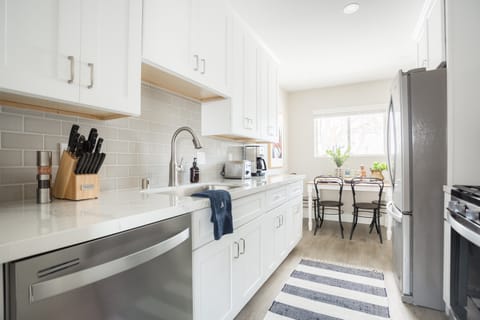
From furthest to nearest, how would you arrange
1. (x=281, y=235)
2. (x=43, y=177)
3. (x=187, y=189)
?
(x=281, y=235)
(x=187, y=189)
(x=43, y=177)

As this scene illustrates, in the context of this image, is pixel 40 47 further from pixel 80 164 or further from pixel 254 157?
pixel 254 157

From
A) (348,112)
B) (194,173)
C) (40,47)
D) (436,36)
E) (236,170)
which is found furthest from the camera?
(348,112)

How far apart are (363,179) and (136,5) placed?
368cm

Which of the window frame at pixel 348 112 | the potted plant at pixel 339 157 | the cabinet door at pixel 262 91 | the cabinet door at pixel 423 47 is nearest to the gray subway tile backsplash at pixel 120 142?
the cabinet door at pixel 262 91

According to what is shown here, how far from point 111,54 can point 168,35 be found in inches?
16.0

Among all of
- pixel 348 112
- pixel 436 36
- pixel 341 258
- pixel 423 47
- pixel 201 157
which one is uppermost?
pixel 423 47

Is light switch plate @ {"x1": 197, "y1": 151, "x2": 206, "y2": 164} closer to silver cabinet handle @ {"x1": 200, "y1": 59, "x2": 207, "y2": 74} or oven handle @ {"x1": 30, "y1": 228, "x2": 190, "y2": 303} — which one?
silver cabinet handle @ {"x1": 200, "y1": 59, "x2": 207, "y2": 74}

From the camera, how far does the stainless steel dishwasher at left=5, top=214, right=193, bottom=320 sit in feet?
2.01

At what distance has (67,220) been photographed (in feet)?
2.59

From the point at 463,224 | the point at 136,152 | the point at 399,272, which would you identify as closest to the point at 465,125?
the point at 463,224

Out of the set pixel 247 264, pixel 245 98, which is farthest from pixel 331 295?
pixel 245 98

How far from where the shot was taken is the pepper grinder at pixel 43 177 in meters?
1.07

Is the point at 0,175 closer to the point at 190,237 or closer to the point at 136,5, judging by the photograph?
the point at 190,237

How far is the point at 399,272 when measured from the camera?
2.02m
